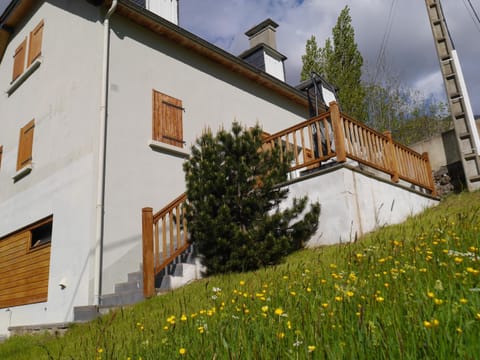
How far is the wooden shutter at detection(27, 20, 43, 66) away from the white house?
0.19 ft

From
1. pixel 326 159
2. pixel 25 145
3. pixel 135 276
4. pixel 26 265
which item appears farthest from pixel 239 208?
pixel 25 145

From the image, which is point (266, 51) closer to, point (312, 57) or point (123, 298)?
point (312, 57)

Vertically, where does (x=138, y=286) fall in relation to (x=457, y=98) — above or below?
below

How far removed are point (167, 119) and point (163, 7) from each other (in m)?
3.92

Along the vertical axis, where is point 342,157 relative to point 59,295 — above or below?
Result: above

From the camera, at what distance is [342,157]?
660cm

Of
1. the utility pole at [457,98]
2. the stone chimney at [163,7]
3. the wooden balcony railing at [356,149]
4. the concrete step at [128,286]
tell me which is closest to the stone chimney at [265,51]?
the stone chimney at [163,7]

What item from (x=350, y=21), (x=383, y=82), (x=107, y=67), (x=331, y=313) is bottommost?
(x=331, y=313)

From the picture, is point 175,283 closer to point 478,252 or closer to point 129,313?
point 129,313

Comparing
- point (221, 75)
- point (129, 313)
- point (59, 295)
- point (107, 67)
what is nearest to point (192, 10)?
point (221, 75)

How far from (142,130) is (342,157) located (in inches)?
160

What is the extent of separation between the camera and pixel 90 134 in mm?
7871

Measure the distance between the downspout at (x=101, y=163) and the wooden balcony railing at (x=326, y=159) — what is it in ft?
2.95

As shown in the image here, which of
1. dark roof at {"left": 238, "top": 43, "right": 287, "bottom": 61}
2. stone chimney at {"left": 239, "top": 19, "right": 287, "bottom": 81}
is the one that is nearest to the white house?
stone chimney at {"left": 239, "top": 19, "right": 287, "bottom": 81}
